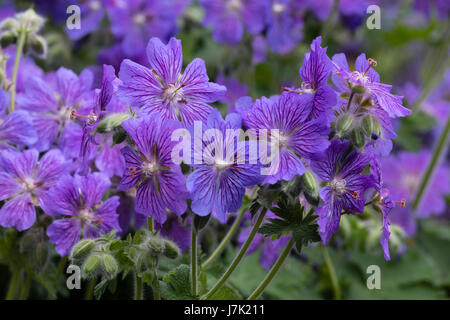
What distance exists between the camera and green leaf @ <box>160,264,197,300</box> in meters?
0.97

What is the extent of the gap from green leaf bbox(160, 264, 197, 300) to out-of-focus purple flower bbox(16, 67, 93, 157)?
0.44 meters

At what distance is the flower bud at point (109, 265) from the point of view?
2.98 feet

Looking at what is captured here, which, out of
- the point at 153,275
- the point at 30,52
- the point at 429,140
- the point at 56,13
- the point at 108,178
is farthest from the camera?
the point at 429,140

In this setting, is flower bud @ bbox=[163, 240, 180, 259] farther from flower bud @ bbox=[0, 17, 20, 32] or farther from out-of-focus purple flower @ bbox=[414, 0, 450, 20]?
out-of-focus purple flower @ bbox=[414, 0, 450, 20]

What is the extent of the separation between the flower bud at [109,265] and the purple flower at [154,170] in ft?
0.30

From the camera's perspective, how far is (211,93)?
0.95 metres

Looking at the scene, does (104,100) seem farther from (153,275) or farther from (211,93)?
(153,275)

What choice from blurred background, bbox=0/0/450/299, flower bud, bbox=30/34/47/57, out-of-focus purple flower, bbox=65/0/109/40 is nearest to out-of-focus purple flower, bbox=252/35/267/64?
blurred background, bbox=0/0/450/299

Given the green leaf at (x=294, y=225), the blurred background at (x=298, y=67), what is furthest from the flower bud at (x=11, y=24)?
the green leaf at (x=294, y=225)

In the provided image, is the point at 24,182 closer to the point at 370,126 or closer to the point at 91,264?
the point at 91,264

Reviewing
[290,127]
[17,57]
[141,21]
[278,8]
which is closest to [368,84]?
[290,127]

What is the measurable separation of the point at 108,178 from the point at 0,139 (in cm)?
24
